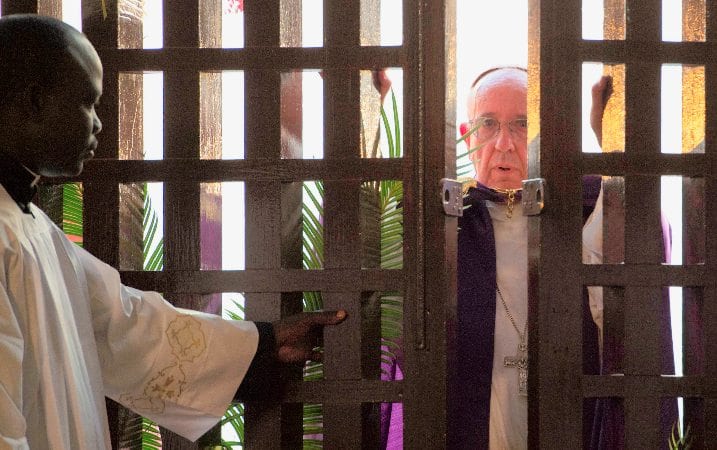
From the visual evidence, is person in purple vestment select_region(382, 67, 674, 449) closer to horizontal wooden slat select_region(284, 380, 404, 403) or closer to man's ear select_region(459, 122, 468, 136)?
man's ear select_region(459, 122, 468, 136)

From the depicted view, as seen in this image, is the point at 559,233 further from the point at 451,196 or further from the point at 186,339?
the point at 186,339

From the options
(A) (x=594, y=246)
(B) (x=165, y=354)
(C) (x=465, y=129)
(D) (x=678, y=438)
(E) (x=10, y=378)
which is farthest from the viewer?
(C) (x=465, y=129)

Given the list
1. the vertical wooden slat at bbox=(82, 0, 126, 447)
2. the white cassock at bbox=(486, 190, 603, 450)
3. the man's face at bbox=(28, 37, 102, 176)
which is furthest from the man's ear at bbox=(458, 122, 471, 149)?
the man's face at bbox=(28, 37, 102, 176)

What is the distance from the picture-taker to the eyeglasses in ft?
8.95

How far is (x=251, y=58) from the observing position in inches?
73.4

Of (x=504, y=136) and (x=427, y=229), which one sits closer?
(x=427, y=229)

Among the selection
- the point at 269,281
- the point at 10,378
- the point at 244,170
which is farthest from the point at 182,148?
the point at 10,378

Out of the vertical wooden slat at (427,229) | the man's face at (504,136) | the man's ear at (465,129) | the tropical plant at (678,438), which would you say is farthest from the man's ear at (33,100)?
the man's ear at (465,129)

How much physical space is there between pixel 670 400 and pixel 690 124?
70 centimetres

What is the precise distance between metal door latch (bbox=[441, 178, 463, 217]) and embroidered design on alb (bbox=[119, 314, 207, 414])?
520 mm

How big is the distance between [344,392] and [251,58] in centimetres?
68

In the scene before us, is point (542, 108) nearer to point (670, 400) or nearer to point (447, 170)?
point (447, 170)

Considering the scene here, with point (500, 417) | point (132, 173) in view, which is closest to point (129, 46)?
point (132, 173)

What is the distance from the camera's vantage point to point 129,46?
6.26 feet
